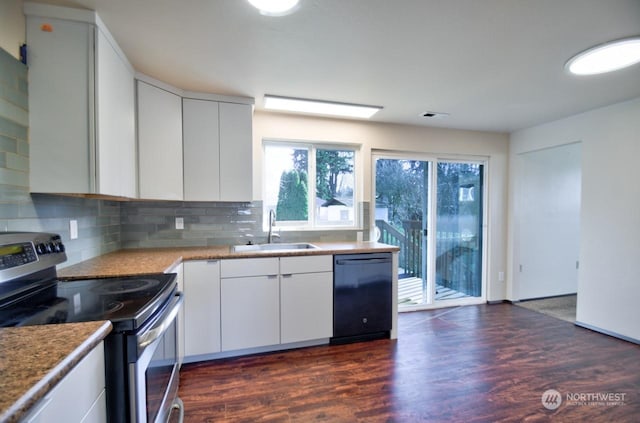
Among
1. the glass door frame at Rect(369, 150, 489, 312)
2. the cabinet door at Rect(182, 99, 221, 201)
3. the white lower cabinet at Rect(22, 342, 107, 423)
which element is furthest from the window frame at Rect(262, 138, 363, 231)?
the white lower cabinet at Rect(22, 342, 107, 423)

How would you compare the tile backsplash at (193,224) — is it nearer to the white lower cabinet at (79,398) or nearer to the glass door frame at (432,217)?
the glass door frame at (432,217)

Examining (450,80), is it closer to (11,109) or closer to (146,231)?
(11,109)

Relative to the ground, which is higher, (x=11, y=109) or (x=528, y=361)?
(x=11, y=109)

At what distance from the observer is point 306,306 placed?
252cm

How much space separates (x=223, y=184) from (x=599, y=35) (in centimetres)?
284

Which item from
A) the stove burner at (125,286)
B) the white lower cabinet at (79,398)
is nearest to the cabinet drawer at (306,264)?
the stove burner at (125,286)

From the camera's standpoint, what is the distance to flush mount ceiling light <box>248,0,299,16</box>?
55.6 inches

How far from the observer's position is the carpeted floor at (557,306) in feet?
11.1

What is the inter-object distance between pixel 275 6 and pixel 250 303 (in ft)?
6.85

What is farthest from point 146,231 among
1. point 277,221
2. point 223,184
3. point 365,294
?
point 365,294

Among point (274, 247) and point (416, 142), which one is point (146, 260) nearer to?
point (274, 247)

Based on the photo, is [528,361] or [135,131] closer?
[135,131]

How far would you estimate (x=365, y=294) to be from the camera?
2.67 m

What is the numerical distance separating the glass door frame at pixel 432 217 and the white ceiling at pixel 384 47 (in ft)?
2.79
